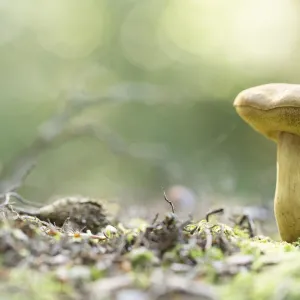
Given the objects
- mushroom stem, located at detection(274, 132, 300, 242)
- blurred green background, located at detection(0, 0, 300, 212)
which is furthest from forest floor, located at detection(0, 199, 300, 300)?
blurred green background, located at detection(0, 0, 300, 212)

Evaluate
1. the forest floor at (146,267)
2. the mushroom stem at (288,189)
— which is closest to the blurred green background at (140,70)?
the mushroom stem at (288,189)

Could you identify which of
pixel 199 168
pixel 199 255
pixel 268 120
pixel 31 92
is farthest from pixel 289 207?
pixel 31 92

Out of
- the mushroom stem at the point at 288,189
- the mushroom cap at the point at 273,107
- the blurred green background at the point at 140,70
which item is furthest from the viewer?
the blurred green background at the point at 140,70

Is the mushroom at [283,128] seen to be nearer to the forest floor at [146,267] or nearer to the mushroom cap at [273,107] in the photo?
the mushroom cap at [273,107]

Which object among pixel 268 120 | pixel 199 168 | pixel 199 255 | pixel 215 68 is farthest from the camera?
pixel 215 68

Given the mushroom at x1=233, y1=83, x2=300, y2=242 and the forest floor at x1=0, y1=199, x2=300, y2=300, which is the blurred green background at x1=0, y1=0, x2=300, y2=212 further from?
the forest floor at x1=0, y1=199, x2=300, y2=300

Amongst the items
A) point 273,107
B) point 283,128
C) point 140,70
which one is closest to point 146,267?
point 273,107

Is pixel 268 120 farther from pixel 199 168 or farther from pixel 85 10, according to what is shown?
pixel 85 10
